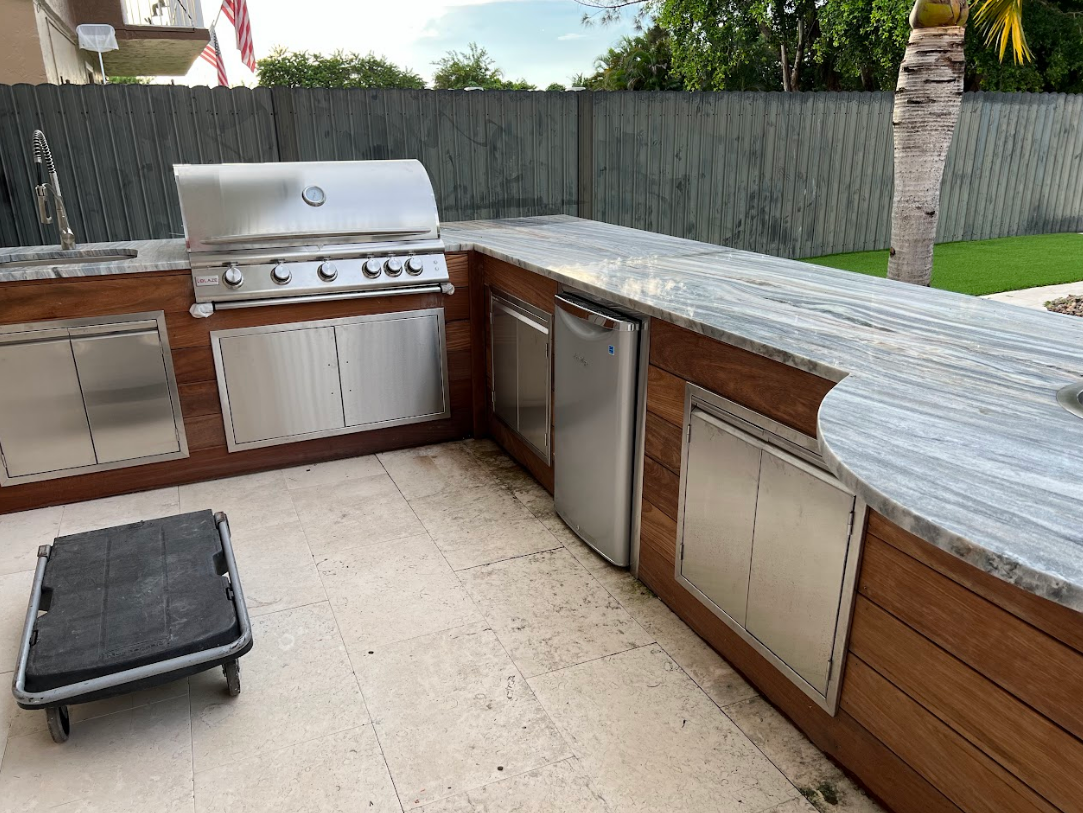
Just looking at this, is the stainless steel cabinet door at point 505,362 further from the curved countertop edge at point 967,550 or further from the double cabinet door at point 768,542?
the curved countertop edge at point 967,550

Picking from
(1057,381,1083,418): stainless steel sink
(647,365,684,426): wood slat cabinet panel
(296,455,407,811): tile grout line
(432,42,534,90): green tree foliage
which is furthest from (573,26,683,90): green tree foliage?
(1057,381,1083,418): stainless steel sink

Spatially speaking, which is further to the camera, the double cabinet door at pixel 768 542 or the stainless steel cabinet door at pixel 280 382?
the stainless steel cabinet door at pixel 280 382

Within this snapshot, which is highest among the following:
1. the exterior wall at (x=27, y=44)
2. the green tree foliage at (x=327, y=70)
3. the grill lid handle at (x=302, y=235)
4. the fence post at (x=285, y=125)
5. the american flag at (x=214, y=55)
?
the green tree foliage at (x=327, y=70)

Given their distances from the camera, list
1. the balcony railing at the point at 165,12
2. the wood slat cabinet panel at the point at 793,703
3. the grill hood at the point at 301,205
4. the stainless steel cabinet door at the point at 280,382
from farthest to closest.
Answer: the balcony railing at the point at 165,12 → the stainless steel cabinet door at the point at 280,382 → the grill hood at the point at 301,205 → the wood slat cabinet panel at the point at 793,703

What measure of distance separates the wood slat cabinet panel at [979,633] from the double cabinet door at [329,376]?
8.03 ft

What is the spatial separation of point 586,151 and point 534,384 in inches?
123

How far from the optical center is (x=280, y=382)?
3.39 m

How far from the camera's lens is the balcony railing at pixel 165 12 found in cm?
1169

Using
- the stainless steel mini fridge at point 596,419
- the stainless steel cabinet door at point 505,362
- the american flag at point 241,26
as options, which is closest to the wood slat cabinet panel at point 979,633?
the stainless steel mini fridge at point 596,419

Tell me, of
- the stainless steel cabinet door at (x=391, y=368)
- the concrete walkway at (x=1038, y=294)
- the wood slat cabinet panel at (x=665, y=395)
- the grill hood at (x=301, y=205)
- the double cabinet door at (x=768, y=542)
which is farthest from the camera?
the concrete walkway at (x=1038, y=294)

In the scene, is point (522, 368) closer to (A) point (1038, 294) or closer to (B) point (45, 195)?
(B) point (45, 195)

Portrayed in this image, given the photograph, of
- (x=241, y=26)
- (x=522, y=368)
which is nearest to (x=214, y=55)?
(x=241, y=26)

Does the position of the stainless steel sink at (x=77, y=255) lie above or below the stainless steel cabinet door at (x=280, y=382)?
above

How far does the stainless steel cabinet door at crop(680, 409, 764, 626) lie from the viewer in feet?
6.37
